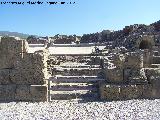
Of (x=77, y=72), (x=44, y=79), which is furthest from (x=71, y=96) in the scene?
(x=77, y=72)

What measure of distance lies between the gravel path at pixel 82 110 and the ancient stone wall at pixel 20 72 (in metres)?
0.55

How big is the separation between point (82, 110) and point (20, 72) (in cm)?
305

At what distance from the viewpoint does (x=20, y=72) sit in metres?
11.1

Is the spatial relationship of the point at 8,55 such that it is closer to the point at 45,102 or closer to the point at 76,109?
the point at 45,102

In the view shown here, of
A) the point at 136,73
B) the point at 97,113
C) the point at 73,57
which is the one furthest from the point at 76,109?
the point at 73,57

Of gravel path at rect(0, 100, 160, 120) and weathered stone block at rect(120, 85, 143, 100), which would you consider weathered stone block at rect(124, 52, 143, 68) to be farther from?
gravel path at rect(0, 100, 160, 120)

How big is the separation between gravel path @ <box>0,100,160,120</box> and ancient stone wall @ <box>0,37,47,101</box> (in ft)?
1.81

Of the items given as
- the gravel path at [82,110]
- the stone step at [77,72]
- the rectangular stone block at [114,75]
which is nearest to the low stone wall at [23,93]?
the gravel path at [82,110]

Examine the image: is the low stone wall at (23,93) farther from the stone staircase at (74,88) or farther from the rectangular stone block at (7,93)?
the stone staircase at (74,88)

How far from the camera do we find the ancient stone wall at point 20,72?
35.6ft

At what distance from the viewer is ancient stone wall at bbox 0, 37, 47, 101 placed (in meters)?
10.9

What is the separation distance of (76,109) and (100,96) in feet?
5.59

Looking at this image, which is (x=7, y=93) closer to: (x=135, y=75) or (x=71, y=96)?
(x=71, y=96)

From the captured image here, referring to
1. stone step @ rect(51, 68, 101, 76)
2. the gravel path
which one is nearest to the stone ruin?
the gravel path
